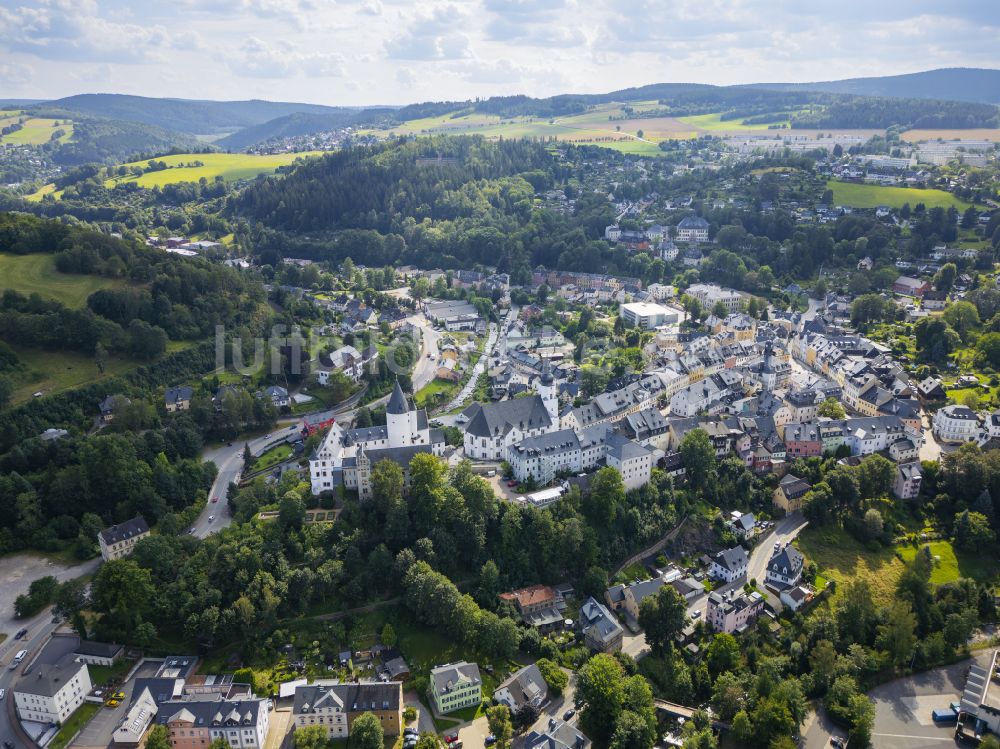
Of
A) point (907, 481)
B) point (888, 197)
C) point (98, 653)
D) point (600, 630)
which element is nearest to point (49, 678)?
point (98, 653)

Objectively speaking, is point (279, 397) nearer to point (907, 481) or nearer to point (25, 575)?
point (25, 575)

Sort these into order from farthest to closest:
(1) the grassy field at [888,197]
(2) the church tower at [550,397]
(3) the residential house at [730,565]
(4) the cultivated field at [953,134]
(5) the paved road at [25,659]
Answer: (4) the cultivated field at [953,134], (1) the grassy field at [888,197], (2) the church tower at [550,397], (3) the residential house at [730,565], (5) the paved road at [25,659]

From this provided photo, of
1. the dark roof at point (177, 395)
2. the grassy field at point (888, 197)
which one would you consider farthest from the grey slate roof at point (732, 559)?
the grassy field at point (888, 197)

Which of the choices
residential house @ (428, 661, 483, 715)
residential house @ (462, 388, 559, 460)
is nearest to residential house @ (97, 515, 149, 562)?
residential house @ (462, 388, 559, 460)

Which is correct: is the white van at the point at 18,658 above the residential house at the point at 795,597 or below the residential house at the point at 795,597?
above

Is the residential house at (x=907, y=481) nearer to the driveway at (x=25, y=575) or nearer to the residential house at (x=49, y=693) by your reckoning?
the residential house at (x=49, y=693)

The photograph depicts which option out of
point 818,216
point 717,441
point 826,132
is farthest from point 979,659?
point 826,132
